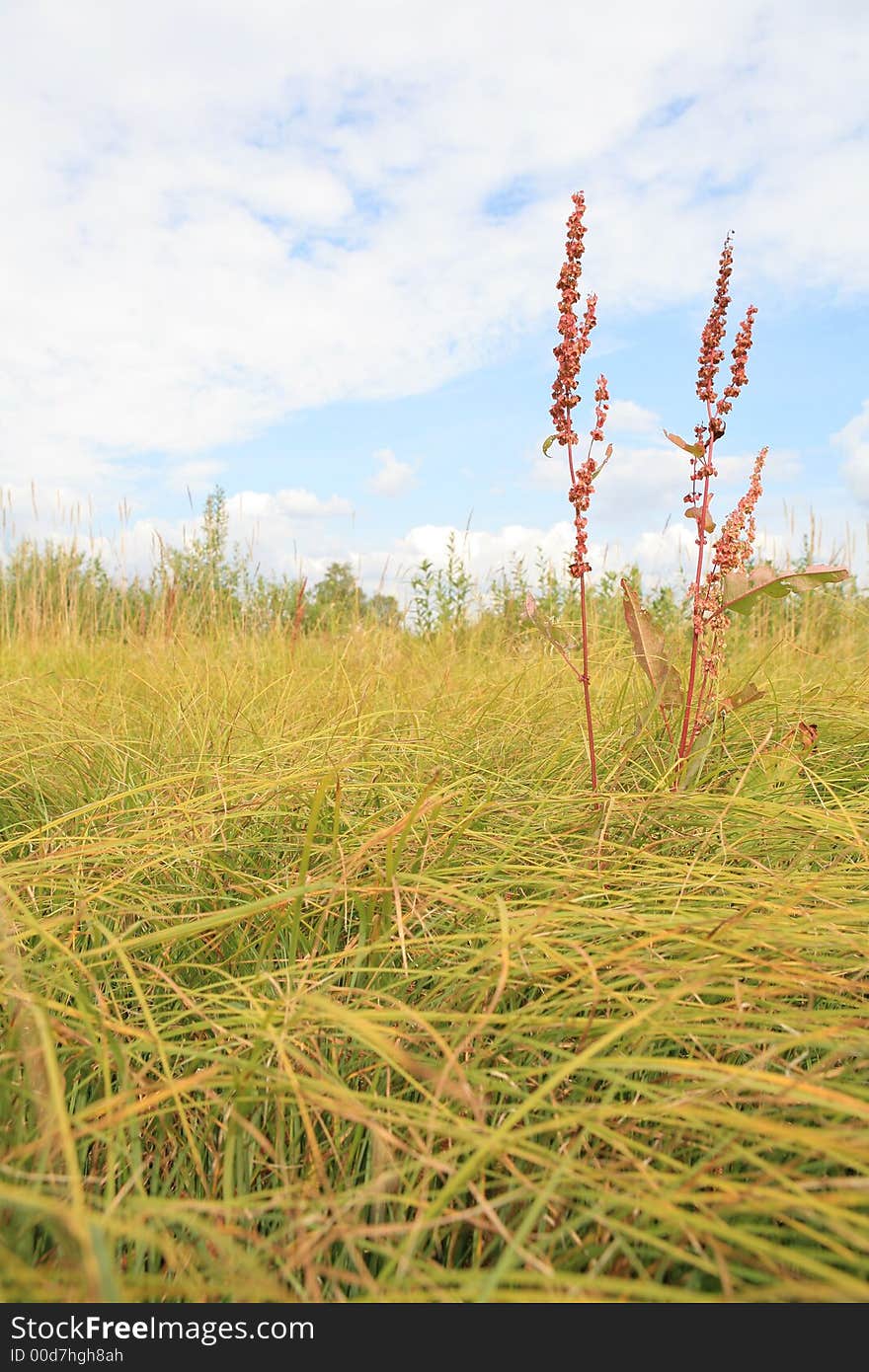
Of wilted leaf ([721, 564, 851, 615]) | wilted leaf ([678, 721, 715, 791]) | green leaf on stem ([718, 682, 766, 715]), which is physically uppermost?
wilted leaf ([721, 564, 851, 615])

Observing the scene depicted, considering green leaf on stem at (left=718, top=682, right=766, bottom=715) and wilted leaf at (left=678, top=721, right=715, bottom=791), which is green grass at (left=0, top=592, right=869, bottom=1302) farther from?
green leaf on stem at (left=718, top=682, right=766, bottom=715)

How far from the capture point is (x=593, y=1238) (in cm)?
84

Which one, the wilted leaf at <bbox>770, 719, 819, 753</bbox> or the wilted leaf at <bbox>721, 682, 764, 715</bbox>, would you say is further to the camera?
the wilted leaf at <bbox>770, 719, 819, 753</bbox>

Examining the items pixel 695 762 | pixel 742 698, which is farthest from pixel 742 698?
pixel 695 762

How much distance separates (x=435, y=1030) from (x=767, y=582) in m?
1.28

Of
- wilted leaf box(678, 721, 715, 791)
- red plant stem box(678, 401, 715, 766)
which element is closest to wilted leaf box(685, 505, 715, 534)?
red plant stem box(678, 401, 715, 766)

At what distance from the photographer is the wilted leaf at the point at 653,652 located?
1907 millimetres

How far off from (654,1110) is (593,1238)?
5.4 inches

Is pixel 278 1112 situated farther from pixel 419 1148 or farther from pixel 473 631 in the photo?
pixel 473 631

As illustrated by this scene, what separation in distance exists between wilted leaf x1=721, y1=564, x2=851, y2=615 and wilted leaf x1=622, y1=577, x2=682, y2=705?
0.17m

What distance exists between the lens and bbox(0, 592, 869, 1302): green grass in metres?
0.79

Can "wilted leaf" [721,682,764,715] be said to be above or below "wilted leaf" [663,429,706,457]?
below

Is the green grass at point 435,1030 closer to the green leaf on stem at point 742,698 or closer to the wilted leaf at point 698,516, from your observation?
the green leaf on stem at point 742,698
